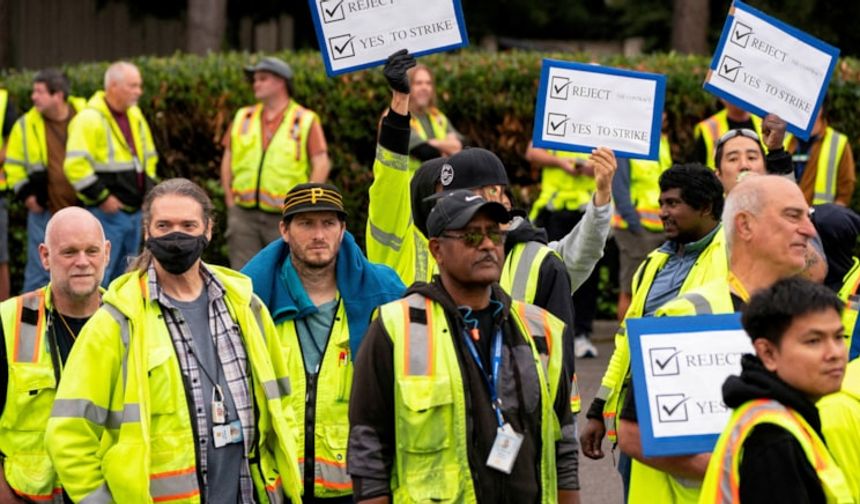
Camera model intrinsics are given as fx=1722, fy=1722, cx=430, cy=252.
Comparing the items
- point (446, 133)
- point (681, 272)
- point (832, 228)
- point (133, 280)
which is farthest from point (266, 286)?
point (446, 133)

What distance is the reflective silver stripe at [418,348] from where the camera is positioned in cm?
493

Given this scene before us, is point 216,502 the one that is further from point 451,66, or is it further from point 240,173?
point 451,66

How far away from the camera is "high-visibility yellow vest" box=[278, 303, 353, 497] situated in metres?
6.10

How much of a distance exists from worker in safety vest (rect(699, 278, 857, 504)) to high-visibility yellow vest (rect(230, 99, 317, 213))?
8542 millimetres

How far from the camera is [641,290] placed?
645 centimetres

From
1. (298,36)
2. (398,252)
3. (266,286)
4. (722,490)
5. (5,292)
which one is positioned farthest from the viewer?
(298,36)

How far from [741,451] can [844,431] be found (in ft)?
1.44

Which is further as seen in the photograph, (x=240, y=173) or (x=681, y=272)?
(x=240, y=173)

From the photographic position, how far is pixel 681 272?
6.36 meters

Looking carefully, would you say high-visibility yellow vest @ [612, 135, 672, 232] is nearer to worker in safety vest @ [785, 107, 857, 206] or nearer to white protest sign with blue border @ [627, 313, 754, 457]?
worker in safety vest @ [785, 107, 857, 206]

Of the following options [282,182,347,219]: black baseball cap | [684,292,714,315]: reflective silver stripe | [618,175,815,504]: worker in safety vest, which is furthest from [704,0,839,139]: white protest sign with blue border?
[684,292,714,315]: reflective silver stripe

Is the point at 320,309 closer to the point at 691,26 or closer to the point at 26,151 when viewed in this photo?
the point at 26,151

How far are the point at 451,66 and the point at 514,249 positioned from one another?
26.1 ft

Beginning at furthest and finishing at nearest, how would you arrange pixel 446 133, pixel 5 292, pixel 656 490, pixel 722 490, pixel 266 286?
pixel 5 292
pixel 446 133
pixel 266 286
pixel 656 490
pixel 722 490
